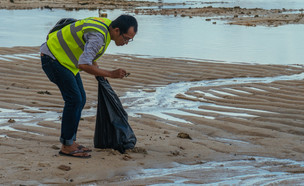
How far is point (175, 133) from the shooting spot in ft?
19.1

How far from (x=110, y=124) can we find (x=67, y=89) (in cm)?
66

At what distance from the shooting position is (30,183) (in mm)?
3947

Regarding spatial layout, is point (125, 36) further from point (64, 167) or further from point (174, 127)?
point (174, 127)

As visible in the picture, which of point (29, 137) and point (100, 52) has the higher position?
point (100, 52)

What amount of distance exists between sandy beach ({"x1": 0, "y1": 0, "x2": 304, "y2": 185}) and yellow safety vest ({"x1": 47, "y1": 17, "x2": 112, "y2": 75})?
900mm

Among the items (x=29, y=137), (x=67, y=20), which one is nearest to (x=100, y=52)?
(x=67, y=20)

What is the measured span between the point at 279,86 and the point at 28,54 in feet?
20.4

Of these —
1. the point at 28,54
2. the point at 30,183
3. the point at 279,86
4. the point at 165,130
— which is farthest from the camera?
the point at 28,54

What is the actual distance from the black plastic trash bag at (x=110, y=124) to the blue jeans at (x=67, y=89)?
30cm

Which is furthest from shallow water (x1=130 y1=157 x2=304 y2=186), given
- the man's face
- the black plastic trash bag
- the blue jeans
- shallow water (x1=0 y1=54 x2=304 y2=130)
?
shallow water (x1=0 y1=54 x2=304 y2=130)

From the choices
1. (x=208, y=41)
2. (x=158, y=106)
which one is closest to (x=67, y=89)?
(x=158, y=106)

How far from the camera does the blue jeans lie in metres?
4.45

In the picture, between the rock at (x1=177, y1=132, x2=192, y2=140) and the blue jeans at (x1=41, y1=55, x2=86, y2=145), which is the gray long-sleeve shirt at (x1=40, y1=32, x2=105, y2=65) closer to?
the blue jeans at (x1=41, y1=55, x2=86, y2=145)

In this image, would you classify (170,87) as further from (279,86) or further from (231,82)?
(279,86)
